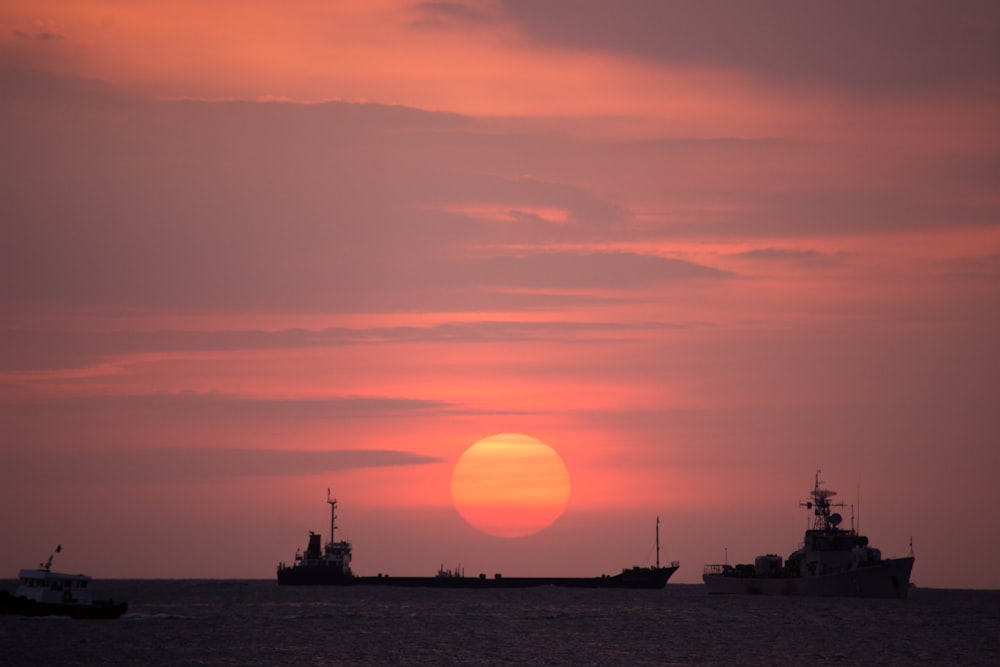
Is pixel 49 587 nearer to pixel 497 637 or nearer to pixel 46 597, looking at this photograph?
pixel 46 597

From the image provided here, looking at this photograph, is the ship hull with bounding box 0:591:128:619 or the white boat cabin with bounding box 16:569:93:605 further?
the white boat cabin with bounding box 16:569:93:605

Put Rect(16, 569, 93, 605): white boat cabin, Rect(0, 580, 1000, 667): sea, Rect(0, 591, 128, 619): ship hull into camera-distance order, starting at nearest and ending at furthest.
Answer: Rect(0, 580, 1000, 667): sea → Rect(0, 591, 128, 619): ship hull → Rect(16, 569, 93, 605): white boat cabin

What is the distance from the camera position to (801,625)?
144 metres

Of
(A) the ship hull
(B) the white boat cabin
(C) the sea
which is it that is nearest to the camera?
(C) the sea

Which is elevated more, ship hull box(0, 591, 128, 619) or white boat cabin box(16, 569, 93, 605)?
white boat cabin box(16, 569, 93, 605)

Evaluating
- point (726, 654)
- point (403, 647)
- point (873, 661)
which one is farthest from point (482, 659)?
point (873, 661)

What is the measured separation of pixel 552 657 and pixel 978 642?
5094 cm

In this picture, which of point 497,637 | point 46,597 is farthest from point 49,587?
point 497,637

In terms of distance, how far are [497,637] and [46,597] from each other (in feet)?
144

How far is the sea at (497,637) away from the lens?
323ft

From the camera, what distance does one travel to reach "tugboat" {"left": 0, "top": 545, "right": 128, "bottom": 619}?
123500 millimetres

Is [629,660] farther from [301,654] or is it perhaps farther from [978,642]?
[978,642]

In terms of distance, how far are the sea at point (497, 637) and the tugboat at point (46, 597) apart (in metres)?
1.38

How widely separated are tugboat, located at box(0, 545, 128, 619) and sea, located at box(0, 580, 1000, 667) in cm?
138
